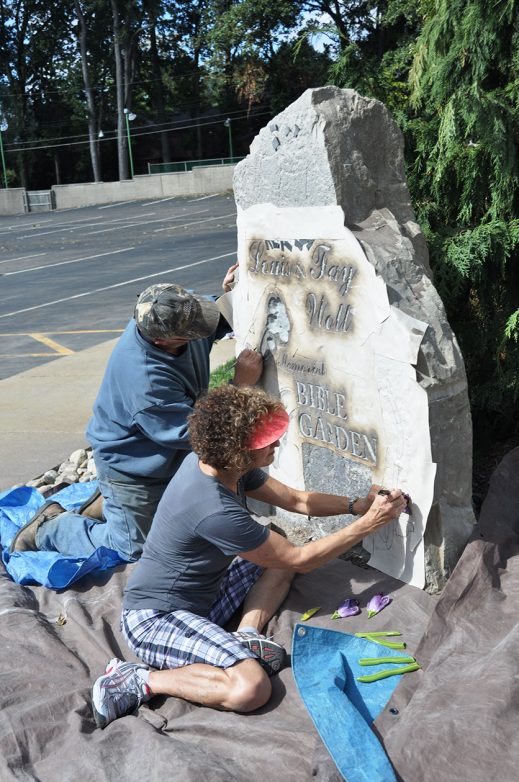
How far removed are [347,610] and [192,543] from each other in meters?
0.87

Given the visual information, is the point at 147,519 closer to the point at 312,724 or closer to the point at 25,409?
the point at 312,724

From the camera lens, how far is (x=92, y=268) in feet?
56.2

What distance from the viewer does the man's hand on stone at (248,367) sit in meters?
4.18

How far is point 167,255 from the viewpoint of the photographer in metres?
18.1

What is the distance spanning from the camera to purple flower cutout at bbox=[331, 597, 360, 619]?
11.6 ft

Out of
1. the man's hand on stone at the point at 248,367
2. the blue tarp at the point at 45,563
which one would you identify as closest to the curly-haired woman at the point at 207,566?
the blue tarp at the point at 45,563

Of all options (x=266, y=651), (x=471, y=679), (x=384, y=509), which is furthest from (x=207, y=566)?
(x=471, y=679)

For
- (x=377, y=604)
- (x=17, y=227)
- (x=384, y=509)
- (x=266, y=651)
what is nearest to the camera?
(x=266, y=651)

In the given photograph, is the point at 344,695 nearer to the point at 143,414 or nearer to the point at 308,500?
the point at 308,500

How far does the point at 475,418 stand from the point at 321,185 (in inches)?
78.1

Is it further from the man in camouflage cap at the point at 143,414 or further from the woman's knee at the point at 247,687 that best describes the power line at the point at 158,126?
the woman's knee at the point at 247,687

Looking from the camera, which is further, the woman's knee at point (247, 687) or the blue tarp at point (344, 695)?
the woman's knee at point (247, 687)

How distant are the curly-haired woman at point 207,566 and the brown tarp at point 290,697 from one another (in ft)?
0.32

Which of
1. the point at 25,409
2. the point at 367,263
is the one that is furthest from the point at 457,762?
the point at 25,409
